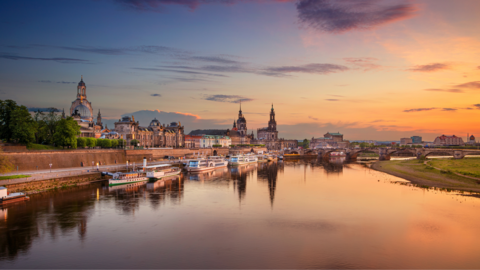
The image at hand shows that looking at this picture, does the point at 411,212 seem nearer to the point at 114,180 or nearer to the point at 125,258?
the point at 125,258

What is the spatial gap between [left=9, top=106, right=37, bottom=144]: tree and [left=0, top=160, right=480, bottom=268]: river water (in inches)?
826

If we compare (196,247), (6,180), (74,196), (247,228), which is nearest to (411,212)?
(247,228)

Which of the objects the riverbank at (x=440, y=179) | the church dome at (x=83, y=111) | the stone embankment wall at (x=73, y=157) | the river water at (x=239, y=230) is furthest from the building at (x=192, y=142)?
the river water at (x=239, y=230)

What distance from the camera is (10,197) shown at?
114ft

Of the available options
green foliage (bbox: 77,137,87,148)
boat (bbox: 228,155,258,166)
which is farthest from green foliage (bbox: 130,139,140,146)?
boat (bbox: 228,155,258,166)

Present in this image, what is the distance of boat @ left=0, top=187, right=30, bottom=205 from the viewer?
34.3 m

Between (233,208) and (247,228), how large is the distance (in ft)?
25.3

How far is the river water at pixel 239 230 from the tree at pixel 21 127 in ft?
68.9

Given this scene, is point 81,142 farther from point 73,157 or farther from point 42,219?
point 42,219

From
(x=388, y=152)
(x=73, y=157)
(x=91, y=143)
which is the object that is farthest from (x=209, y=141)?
(x=73, y=157)

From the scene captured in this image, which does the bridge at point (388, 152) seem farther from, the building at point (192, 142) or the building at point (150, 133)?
the building at point (150, 133)

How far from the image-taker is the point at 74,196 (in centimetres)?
4016

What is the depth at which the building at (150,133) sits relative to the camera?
11212cm

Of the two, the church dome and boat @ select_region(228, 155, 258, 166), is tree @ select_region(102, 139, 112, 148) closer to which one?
boat @ select_region(228, 155, 258, 166)
